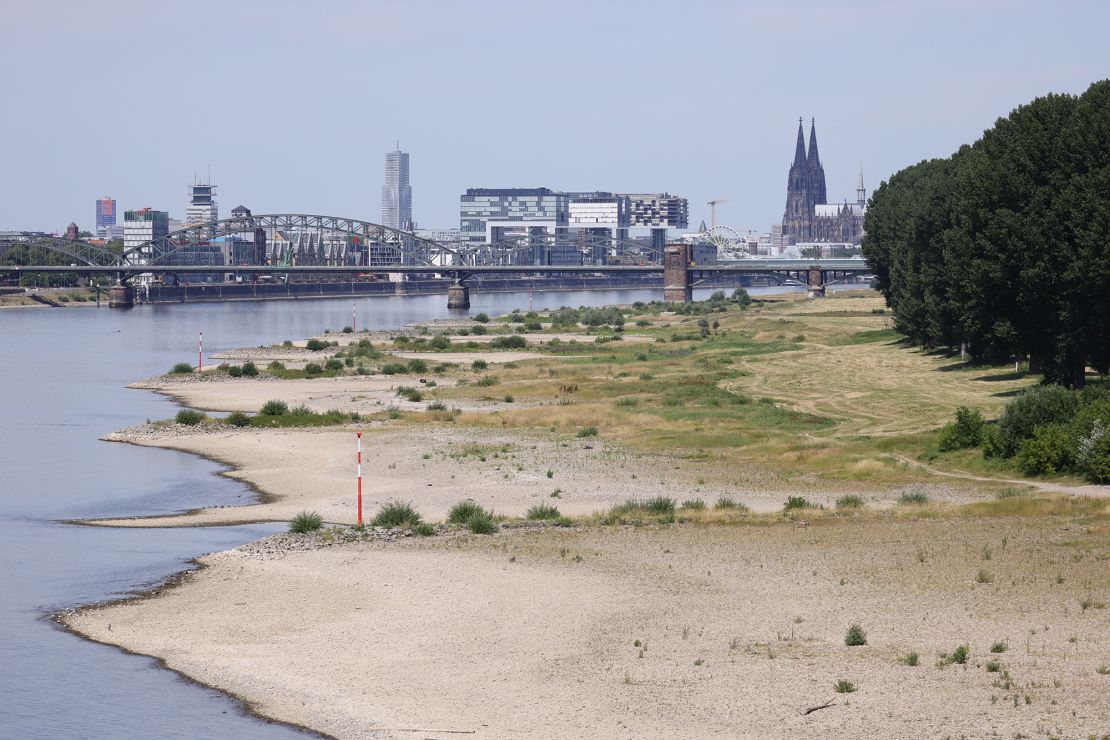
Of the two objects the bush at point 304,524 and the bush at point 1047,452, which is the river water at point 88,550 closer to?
the bush at point 304,524

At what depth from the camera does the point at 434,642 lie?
26.5 meters

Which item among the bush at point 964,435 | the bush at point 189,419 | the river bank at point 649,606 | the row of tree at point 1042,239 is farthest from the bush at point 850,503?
the bush at point 189,419

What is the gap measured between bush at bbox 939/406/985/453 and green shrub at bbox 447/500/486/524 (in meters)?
16.7

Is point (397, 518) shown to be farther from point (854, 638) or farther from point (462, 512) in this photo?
point (854, 638)

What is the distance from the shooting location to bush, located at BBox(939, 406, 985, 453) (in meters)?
47.2

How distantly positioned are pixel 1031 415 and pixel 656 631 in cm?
2233

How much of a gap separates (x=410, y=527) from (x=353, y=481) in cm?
1010

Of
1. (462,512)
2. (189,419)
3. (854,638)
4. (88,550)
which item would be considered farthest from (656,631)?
(189,419)

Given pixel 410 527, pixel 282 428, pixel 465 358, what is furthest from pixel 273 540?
pixel 465 358

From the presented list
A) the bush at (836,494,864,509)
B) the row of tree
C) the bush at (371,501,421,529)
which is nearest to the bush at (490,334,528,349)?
the row of tree

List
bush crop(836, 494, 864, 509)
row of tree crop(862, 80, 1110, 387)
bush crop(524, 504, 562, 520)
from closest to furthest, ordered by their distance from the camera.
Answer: bush crop(524, 504, 562, 520), bush crop(836, 494, 864, 509), row of tree crop(862, 80, 1110, 387)

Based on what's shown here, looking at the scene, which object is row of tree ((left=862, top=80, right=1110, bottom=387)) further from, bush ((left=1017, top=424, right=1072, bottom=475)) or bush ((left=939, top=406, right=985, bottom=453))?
bush ((left=1017, top=424, right=1072, bottom=475))

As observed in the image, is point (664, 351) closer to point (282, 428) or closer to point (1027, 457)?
point (282, 428)

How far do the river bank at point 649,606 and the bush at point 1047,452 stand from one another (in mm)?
1831
